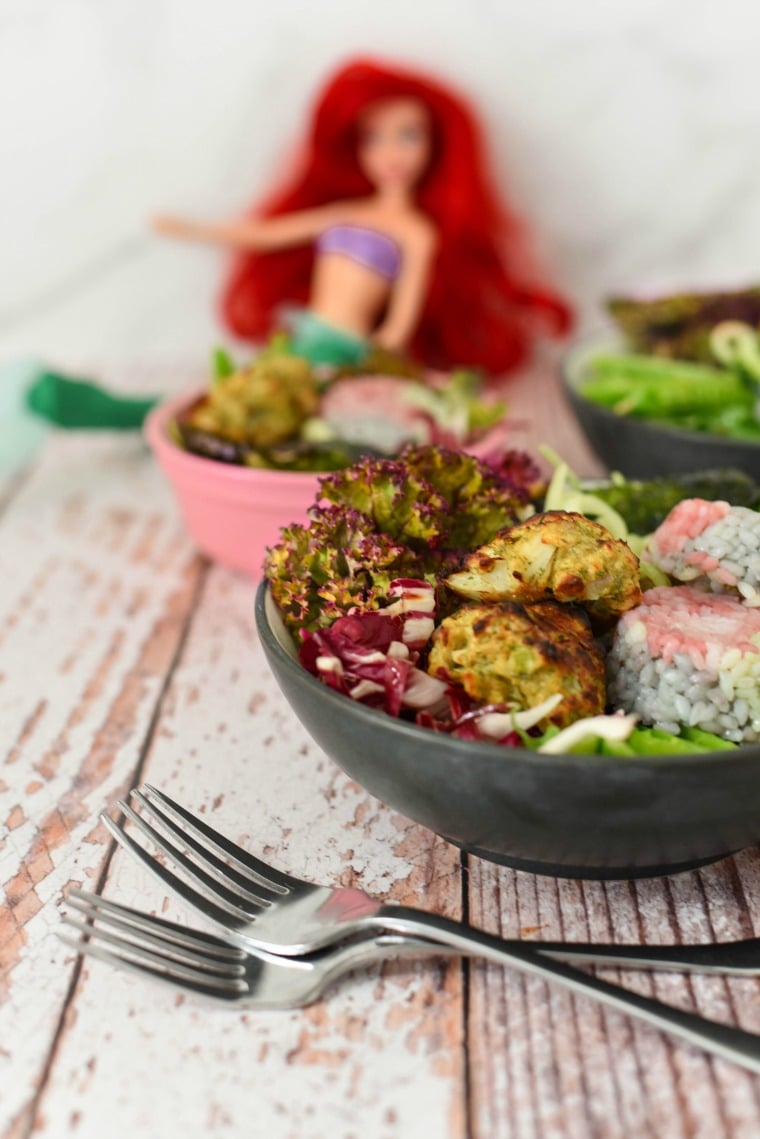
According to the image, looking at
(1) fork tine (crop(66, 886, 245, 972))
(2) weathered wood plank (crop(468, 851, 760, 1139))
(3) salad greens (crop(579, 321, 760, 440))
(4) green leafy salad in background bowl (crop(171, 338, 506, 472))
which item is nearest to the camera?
(2) weathered wood plank (crop(468, 851, 760, 1139))

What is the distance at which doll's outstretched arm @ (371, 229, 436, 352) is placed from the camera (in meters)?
2.30

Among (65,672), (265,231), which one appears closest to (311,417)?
(65,672)

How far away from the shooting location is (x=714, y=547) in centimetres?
103

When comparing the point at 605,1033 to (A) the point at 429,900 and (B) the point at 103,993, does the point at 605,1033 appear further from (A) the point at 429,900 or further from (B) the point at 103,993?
(B) the point at 103,993

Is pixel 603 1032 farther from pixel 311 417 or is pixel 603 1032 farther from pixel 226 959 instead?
pixel 311 417

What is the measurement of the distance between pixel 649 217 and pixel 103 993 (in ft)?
6.98

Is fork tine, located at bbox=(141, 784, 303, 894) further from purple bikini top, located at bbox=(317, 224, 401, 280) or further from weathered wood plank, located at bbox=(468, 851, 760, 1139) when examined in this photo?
purple bikini top, located at bbox=(317, 224, 401, 280)

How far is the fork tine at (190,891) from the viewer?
0.91m

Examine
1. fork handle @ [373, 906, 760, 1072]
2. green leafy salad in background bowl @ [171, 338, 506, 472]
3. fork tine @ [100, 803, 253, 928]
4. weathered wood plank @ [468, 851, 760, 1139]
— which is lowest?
green leafy salad in background bowl @ [171, 338, 506, 472]

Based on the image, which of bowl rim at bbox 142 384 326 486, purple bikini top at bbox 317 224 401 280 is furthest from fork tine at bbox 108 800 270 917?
purple bikini top at bbox 317 224 401 280

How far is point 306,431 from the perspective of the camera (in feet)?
5.63

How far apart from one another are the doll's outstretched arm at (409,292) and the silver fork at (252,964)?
5.20ft

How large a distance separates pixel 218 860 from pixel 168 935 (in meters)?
0.11

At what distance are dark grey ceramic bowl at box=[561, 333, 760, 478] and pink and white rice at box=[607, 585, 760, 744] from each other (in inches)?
22.0
